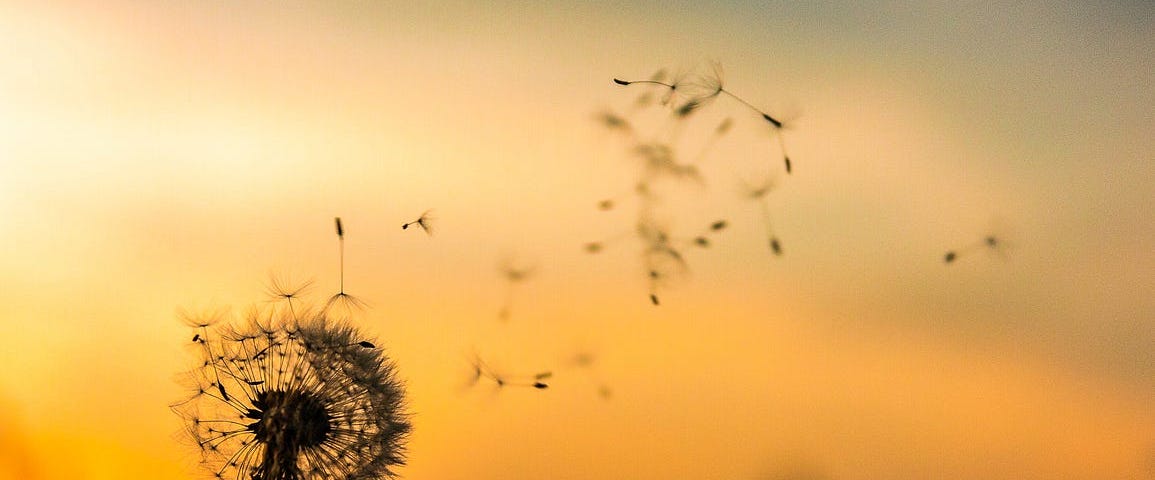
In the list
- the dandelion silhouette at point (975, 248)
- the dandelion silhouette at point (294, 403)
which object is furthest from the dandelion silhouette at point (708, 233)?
the dandelion silhouette at point (294, 403)

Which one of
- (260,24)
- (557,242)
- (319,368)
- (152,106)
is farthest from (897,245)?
(152,106)

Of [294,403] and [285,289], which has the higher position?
[285,289]

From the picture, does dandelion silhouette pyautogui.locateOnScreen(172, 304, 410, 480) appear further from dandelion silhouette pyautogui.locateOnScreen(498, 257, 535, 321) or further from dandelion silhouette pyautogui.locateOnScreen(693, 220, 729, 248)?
dandelion silhouette pyautogui.locateOnScreen(693, 220, 729, 248)

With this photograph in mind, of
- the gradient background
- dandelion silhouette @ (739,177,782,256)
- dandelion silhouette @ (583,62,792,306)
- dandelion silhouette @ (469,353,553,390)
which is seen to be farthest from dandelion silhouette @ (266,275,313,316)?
dandelion silhouette @ (739,177,782,256)

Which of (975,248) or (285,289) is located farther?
(285,289)

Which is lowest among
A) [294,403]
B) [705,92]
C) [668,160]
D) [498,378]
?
[294,403]

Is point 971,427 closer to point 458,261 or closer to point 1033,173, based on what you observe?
point 1033,173

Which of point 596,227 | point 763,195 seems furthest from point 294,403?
point 763,195

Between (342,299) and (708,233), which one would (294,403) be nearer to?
(342,299)
